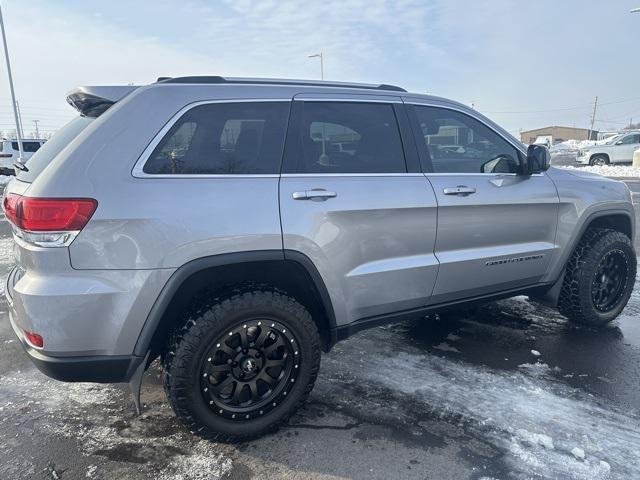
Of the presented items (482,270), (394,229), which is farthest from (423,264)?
(482,270)

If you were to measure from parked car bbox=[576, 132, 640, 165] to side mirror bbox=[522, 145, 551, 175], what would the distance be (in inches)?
1016

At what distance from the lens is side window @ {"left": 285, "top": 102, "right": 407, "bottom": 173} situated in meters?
2.68

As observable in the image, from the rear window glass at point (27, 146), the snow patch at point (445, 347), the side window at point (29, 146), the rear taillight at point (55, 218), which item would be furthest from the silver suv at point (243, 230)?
the side window at point (29, 146)

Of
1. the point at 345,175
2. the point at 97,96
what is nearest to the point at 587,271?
the point at 345,175

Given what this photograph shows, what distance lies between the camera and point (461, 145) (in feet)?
11.1

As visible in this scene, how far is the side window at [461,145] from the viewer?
125 inches

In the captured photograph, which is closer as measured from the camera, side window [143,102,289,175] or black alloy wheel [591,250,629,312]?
side window [143,102,289,175]

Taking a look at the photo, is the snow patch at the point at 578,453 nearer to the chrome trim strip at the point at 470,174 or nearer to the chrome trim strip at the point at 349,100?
the chrome trim strip at the point at 470,174

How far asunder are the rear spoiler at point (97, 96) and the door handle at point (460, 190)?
1976 millimetres

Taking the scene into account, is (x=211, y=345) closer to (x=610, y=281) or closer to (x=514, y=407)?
(x=514, y=407)

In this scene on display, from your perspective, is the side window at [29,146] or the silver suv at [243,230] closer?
the silver suv at [243,230]

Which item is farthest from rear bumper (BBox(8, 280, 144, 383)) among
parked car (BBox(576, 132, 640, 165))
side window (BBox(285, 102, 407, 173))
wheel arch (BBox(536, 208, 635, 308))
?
parked car (BBox(576, 132, 640, 165))

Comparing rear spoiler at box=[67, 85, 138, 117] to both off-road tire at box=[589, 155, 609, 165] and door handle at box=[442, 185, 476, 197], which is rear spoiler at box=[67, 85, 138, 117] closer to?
door handle at box=[442, 185, 476, 197]

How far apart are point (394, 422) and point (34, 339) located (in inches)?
76.4
